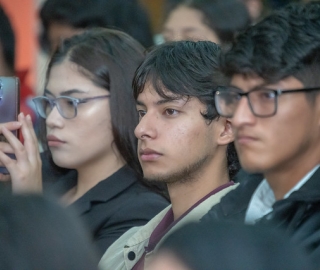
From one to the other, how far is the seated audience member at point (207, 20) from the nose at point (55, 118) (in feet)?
3.07

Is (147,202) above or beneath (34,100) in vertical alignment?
beneath

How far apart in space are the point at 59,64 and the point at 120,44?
0.84ft

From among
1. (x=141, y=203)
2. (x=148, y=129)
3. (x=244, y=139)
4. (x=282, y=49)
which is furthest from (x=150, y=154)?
(x=282, y=49)

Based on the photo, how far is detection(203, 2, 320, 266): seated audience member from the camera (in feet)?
6.20

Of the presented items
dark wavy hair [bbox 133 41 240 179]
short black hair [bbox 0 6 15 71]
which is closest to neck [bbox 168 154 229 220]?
dark wavy hair [bbox 133 41 240 179]

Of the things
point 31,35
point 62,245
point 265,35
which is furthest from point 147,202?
point 31,35

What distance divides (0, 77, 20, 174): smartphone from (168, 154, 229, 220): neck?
0.76 metres

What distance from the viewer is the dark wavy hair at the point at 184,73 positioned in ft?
8.34

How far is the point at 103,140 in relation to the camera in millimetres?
3086

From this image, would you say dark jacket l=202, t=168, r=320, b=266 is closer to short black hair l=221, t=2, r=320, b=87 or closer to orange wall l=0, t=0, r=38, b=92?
short black hair l=221, t=2, r=320, b=87

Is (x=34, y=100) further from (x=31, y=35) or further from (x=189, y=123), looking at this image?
(x=31, y=35)

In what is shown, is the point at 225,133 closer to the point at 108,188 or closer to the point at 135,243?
the point at 135,243

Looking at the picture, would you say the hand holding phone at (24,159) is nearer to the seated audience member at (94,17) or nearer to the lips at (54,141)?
the lips at (54,141)

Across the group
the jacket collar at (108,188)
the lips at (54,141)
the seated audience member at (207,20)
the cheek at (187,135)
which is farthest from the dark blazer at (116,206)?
the seated audience member at (207,20)
